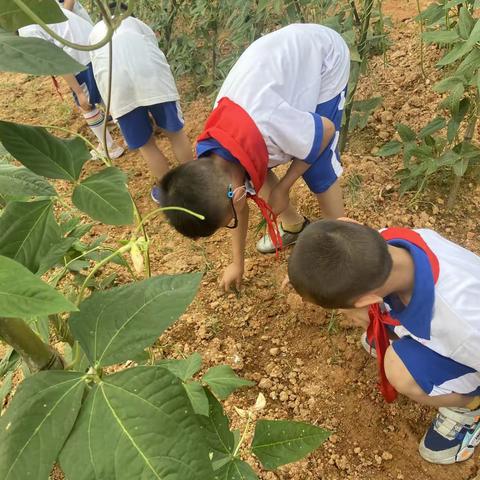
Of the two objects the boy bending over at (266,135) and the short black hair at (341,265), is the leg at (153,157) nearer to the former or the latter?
the boy bending over at (266,135)

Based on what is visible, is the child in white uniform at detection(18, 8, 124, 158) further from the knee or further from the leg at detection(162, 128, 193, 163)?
the knee

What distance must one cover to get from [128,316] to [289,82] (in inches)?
46.6

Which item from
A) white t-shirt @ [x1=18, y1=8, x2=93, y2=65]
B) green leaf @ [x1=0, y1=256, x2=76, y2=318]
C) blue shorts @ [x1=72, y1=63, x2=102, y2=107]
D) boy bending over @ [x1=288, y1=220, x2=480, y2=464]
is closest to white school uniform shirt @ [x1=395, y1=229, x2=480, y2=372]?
boy bending over @ [x1=288, y1=220, x2=480, y2=464]

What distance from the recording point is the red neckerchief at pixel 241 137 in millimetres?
1424

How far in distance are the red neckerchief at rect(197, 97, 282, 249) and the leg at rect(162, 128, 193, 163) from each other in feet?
2.78

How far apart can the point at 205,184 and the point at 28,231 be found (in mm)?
685

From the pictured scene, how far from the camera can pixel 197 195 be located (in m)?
1.31

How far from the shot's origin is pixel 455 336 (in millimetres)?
1094

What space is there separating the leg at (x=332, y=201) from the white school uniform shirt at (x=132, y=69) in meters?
0.83

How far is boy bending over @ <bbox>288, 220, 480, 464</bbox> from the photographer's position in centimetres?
108

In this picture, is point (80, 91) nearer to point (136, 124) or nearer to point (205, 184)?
point (136, 124)

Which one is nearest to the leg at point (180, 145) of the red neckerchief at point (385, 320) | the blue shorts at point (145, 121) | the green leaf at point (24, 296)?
the blue shorts at point (145, 121)

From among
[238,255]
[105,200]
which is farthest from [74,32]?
[105,200]

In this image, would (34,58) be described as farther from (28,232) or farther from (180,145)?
(180,145)
